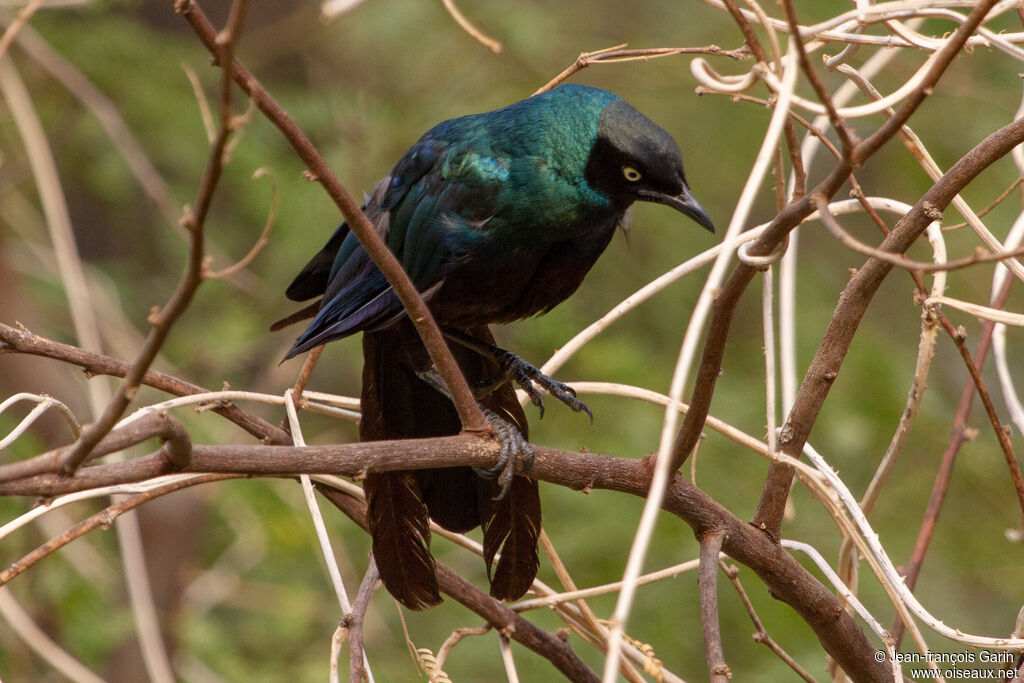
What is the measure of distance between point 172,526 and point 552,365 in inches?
141

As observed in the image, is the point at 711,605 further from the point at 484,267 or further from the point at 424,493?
the point at 484,267

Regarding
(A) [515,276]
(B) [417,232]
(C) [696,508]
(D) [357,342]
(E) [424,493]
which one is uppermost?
(D) [357,342]

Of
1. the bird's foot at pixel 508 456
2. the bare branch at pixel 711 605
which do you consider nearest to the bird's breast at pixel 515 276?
the bird's foot at pixel 508 456

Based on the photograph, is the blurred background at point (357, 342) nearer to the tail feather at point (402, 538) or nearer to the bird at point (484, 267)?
the bird at point (484, 267)

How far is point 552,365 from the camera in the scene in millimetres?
2379

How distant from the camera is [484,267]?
273 centimetres

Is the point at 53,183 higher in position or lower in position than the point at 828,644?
higher

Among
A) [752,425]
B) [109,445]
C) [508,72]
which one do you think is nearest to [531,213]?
[109,445]

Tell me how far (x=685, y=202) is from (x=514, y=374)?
69 centimetres

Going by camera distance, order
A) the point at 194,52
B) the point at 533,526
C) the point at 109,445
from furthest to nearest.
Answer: the point at 194,52, the point at 533,526, the point at 109,445

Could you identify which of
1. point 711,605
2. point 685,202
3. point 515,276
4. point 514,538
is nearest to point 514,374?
point 515,276

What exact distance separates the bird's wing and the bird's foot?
1.45ft

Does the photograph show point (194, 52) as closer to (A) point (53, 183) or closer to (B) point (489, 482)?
(A) point (53, 183)

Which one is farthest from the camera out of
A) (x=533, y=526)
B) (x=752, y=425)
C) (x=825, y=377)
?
(x=752, y=425)
